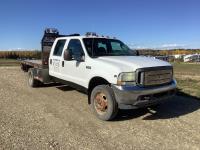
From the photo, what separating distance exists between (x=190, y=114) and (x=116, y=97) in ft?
7.45

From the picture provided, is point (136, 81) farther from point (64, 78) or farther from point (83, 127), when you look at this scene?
point (64, 78)

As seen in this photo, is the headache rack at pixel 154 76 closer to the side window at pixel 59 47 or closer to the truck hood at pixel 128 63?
the truck hood at pixel 128 63

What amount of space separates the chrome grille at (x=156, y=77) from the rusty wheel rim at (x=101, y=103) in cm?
105

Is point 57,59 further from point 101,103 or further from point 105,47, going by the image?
point 101,103

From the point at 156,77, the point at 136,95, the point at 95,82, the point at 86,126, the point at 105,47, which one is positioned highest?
the point at 105,47

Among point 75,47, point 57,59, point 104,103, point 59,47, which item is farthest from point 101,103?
point 59,47

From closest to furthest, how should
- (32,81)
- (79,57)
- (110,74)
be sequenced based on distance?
(110,74) < (79,57) < (32,81)

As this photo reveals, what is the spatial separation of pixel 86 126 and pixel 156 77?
6.55 feet

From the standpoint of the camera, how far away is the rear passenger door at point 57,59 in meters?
8.74

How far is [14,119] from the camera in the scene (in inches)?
256

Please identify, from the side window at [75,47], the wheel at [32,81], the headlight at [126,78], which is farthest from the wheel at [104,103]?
the wheel at [32,81]

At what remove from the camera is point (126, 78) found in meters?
6.14

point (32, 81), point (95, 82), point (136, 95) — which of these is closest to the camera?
point (136, 95)

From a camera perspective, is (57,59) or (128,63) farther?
(57,59)
